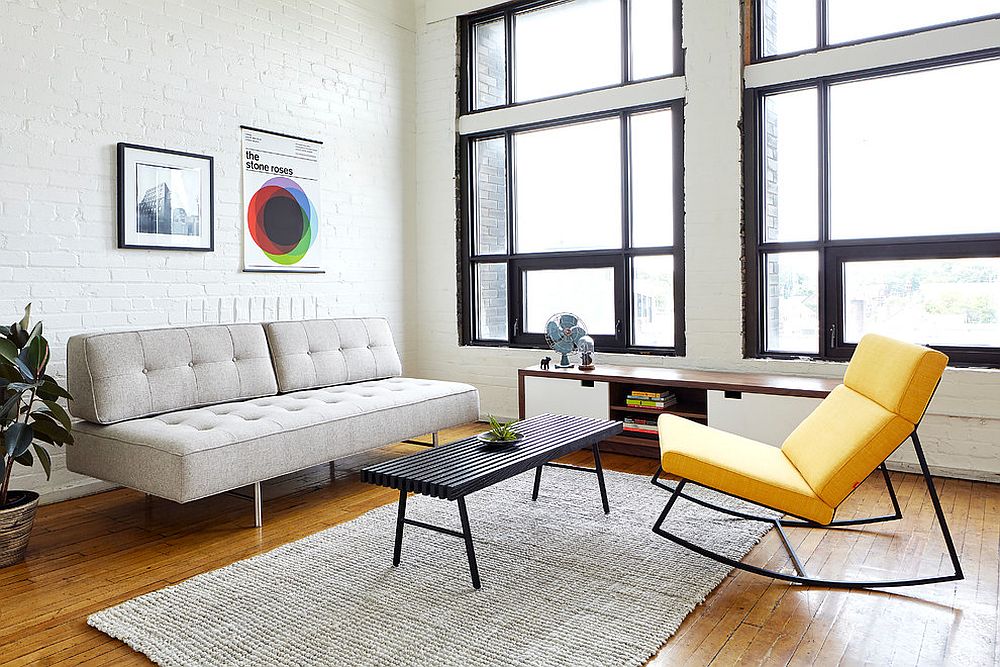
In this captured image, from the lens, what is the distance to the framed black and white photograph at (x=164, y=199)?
13.3 ft

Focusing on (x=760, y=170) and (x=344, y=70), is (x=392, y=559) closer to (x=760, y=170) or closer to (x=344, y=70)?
(x=760, y=170)

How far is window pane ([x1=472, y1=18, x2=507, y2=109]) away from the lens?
5.77m

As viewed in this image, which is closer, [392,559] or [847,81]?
[392,559]

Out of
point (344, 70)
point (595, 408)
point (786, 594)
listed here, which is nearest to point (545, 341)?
point (595, 408)

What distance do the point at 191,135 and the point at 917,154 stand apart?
4.11 m

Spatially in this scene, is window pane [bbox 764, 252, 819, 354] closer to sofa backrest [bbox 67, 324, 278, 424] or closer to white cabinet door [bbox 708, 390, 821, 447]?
white cabinet door [bbox 708, 390, 821, 447]

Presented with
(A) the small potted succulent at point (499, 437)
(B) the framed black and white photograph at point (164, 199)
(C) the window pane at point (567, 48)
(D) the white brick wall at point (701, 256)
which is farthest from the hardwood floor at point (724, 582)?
(C) the window pane at point (567, 48)

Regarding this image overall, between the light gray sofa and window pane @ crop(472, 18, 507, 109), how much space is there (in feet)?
7.37

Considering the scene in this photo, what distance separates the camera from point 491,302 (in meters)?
5.91

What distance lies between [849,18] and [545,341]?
282 cm

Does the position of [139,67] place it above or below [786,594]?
above

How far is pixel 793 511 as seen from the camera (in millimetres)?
2631

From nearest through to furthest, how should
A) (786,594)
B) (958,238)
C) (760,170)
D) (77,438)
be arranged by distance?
(786,594)
(77,438)
(958,238)
(760,170)

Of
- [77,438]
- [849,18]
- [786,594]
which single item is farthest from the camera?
[849,18]
